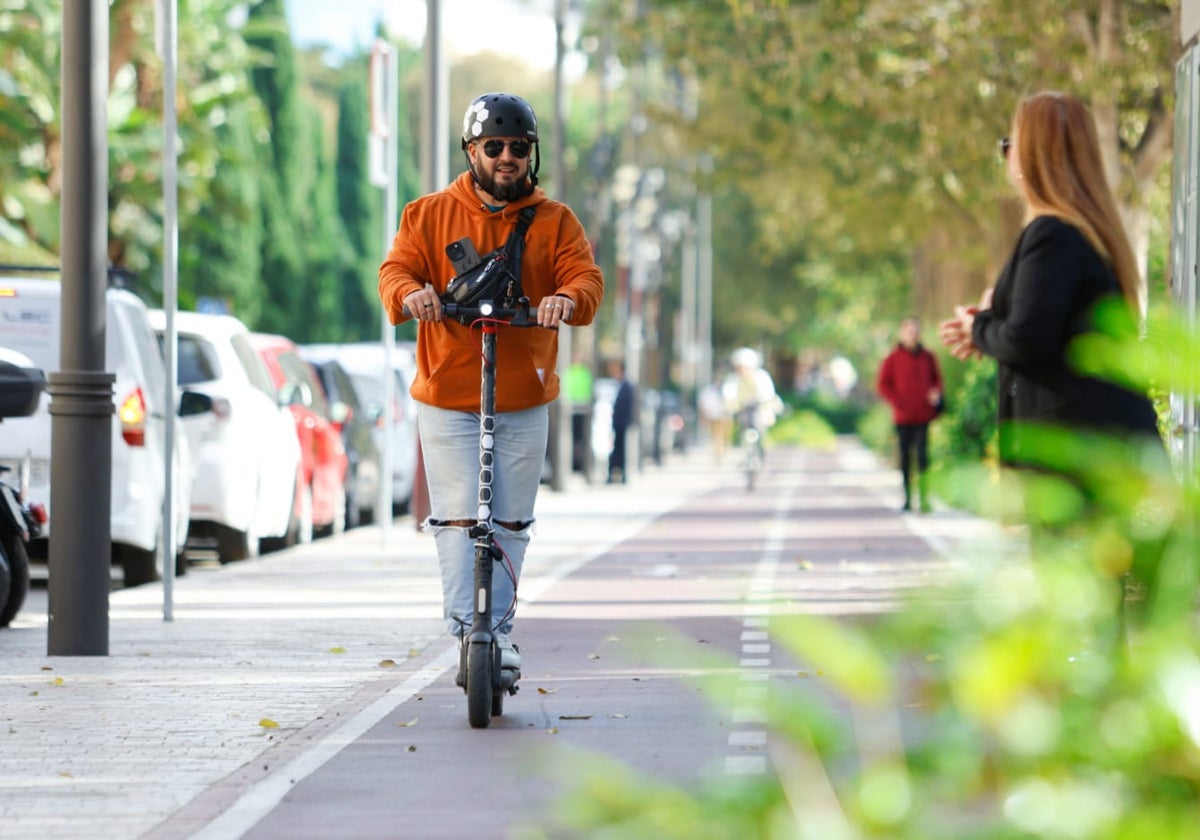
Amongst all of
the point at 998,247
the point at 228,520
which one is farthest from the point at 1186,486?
the point at 998,247

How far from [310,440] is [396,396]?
4.90m

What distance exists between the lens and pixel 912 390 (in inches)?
1033

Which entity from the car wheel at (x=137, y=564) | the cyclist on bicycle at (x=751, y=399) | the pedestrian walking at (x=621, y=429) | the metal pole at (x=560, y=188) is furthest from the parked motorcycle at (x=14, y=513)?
the pedestrian walking at (x=621, y=429)

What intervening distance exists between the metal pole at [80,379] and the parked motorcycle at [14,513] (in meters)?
0.91

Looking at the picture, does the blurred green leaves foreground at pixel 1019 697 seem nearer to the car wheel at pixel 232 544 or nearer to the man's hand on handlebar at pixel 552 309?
the man's hand on handlebar at pixel 552 309

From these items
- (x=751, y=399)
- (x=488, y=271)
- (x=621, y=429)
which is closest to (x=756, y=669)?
(x=488, y=271)

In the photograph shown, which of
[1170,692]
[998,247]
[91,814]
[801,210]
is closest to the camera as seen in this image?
[1170,692]

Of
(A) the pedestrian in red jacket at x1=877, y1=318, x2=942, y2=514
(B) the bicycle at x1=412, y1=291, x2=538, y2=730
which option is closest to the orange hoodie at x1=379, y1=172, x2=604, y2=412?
(B) the bicycle at x1=412, y1=291, x2=538, y2=730

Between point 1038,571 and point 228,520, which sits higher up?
point 1038,571

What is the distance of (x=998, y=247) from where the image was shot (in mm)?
34781

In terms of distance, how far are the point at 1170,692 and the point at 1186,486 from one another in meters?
0.35

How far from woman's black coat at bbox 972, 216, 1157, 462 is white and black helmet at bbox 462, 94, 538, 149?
1.82m

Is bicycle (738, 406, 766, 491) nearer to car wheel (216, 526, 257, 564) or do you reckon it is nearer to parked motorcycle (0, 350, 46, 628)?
car wheel (216, 526, 257, 564)

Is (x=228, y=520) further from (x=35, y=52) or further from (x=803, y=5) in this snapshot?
(x=35, y=52)
